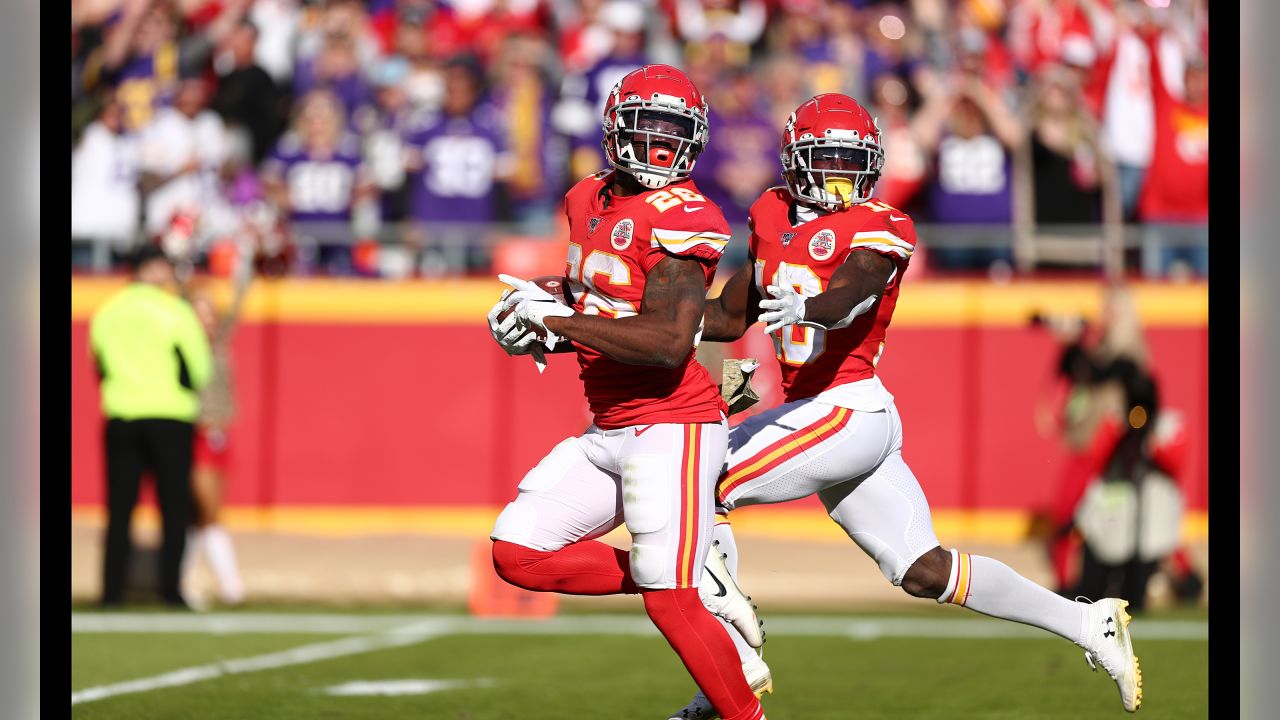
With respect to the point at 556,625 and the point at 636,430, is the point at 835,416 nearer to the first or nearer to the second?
the point at 636,430

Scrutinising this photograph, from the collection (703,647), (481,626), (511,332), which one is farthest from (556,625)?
(511,332)

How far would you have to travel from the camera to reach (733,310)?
5.31 meters

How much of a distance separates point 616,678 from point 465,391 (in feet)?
14.2

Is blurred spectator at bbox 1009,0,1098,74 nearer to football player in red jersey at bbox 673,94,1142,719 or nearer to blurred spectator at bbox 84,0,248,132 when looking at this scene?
→ blurred spectator at bbox 84,0,248,132

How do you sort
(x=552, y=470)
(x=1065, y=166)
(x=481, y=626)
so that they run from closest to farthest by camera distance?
(x=552, y=470)
(x=481, y=626)
(x=1065, y=166)

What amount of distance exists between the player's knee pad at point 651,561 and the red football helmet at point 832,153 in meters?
1.13

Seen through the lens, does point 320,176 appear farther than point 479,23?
No

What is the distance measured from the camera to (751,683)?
516 cm

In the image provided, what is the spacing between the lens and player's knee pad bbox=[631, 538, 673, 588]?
186 inches

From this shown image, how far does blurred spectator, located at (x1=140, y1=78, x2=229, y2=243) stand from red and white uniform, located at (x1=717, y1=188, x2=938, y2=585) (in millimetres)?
6946

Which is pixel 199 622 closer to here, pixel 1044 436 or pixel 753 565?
pixel 753 565

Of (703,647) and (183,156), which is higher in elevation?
(183,156)

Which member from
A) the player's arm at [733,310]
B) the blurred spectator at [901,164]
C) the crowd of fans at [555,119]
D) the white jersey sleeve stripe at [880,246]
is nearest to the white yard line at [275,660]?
the player's arm at [733,310]
